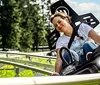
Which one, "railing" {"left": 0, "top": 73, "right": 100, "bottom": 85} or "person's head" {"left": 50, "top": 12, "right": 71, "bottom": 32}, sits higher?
"person's head" {"left": 50, "top": 12, "right": 71, "bottom": 32}

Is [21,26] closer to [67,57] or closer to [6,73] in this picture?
[6,73]

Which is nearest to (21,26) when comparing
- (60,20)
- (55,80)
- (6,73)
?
(6,73)

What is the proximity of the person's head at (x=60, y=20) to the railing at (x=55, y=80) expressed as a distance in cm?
144

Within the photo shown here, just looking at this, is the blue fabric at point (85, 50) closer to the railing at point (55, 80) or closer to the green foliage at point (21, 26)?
the railing at point (55, 80)

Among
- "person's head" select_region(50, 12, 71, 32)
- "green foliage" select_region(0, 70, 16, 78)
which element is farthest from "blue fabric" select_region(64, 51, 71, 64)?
"green foliage" select_region(0, 70, 16, 78)

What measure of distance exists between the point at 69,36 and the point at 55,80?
71.3 inches

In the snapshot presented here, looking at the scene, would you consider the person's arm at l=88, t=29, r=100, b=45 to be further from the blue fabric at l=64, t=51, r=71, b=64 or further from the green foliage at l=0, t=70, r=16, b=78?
the green foliage at l=0, t=70, r=16, b=78

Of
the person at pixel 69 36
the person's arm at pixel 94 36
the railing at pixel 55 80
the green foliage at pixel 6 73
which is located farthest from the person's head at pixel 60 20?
the green foliage at pixel 6 73

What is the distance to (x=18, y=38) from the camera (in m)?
47.4

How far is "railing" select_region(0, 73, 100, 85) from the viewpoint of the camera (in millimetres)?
2207

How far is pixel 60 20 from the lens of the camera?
4250 mm

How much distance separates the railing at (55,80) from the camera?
2.21 meters

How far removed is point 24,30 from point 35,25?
3673 mm

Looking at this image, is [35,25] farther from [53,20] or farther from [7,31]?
[53,20]
